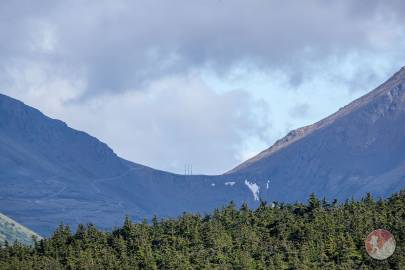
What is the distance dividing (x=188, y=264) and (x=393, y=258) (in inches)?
1334

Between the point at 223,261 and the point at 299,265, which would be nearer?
the point at 299,265

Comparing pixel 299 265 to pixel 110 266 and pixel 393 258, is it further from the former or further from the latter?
pixel 110 266

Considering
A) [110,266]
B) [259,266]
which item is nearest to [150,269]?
[110,266]

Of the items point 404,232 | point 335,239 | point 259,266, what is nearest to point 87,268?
point 259,266

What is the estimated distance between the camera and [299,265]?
182 metres

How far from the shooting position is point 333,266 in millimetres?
184250

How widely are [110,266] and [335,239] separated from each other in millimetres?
38678

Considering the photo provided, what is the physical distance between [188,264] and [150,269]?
26.6ft

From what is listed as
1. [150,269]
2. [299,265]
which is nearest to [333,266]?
[299,265]

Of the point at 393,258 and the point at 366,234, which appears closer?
the point at 393,258

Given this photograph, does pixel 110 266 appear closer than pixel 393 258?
No

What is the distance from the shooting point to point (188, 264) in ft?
634

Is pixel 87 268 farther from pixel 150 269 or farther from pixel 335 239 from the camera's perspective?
pixel 335 239

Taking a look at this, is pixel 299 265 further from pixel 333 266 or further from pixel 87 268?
pixel 87 268
